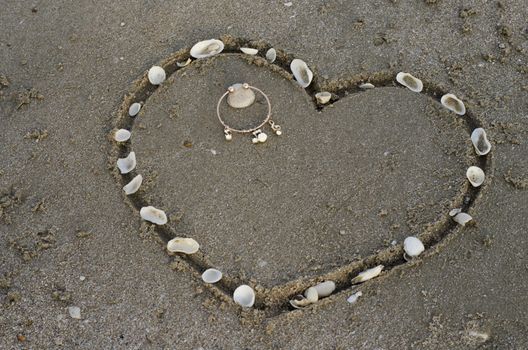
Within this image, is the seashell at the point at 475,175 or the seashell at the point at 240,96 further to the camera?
the seashell at the point at 240,96

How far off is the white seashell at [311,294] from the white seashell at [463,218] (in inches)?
30.7

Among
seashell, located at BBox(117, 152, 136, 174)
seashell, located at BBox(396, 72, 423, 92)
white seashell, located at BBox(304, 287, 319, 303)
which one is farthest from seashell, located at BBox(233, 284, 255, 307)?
seashell, located at BBox(396, 72, 423, 92)

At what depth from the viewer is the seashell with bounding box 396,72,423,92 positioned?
3.39 metres

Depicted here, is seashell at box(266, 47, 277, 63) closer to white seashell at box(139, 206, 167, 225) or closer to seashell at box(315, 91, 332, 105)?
seashell at box(315, 91, 332, 105)

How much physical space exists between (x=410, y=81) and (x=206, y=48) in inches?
48.2

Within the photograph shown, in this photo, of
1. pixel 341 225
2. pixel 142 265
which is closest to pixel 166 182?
pixel 142 265

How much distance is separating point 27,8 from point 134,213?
1920mm

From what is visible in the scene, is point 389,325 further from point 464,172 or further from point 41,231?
point 41,231

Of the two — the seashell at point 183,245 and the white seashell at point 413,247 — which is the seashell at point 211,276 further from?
the white seashell at point 413,247

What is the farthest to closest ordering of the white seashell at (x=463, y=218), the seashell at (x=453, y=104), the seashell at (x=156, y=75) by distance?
the seashell at (x=156, y=75)
the seashell at (x=453, y=104)
the white seashell at (x=463, y=218)

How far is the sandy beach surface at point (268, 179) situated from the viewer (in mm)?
2748

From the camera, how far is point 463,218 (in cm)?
287

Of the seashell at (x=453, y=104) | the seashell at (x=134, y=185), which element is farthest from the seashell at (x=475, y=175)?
the seashell at (x=134, y=185)

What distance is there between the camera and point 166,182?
3133 mm
